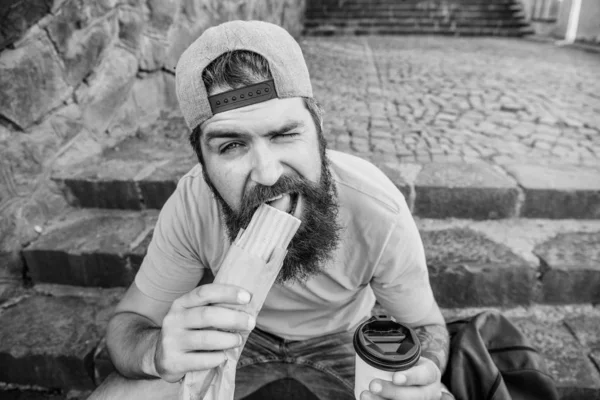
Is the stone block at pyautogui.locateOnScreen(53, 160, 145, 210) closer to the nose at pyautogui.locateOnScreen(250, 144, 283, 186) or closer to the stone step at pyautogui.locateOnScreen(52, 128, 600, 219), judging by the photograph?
the stone step at pyautogui.locateOnScreen(52, 128, 600, 219)

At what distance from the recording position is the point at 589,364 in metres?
1.92

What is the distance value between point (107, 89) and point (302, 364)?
99.2 inches

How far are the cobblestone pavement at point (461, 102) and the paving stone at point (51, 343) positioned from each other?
82.9 inches

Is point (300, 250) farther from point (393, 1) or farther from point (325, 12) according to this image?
point (393, 1)

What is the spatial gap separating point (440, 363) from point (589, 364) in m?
0.95

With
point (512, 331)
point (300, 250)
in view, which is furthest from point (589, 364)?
point (300, 250)

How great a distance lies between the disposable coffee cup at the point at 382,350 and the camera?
1079 mm

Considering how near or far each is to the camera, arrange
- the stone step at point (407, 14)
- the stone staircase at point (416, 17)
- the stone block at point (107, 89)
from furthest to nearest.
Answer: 1. the stone step at point (407, 14)
2. the stone staircase at point (416, 17)
3. the stone block at point (107, 89)

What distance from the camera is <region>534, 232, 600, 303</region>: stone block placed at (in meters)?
2.18

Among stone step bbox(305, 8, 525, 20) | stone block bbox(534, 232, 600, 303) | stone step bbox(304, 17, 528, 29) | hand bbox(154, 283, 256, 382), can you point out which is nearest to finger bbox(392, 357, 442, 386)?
hand bbox(154, 283, 256, 382)

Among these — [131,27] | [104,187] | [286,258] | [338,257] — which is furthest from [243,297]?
[131,27]

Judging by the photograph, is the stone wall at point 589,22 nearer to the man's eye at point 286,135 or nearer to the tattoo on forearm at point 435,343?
the tattoo on forearm at point 435,343

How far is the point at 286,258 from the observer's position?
139 cm

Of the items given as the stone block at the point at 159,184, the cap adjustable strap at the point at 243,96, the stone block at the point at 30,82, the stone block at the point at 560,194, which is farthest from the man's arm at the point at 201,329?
the stone block at the point at 560,194
